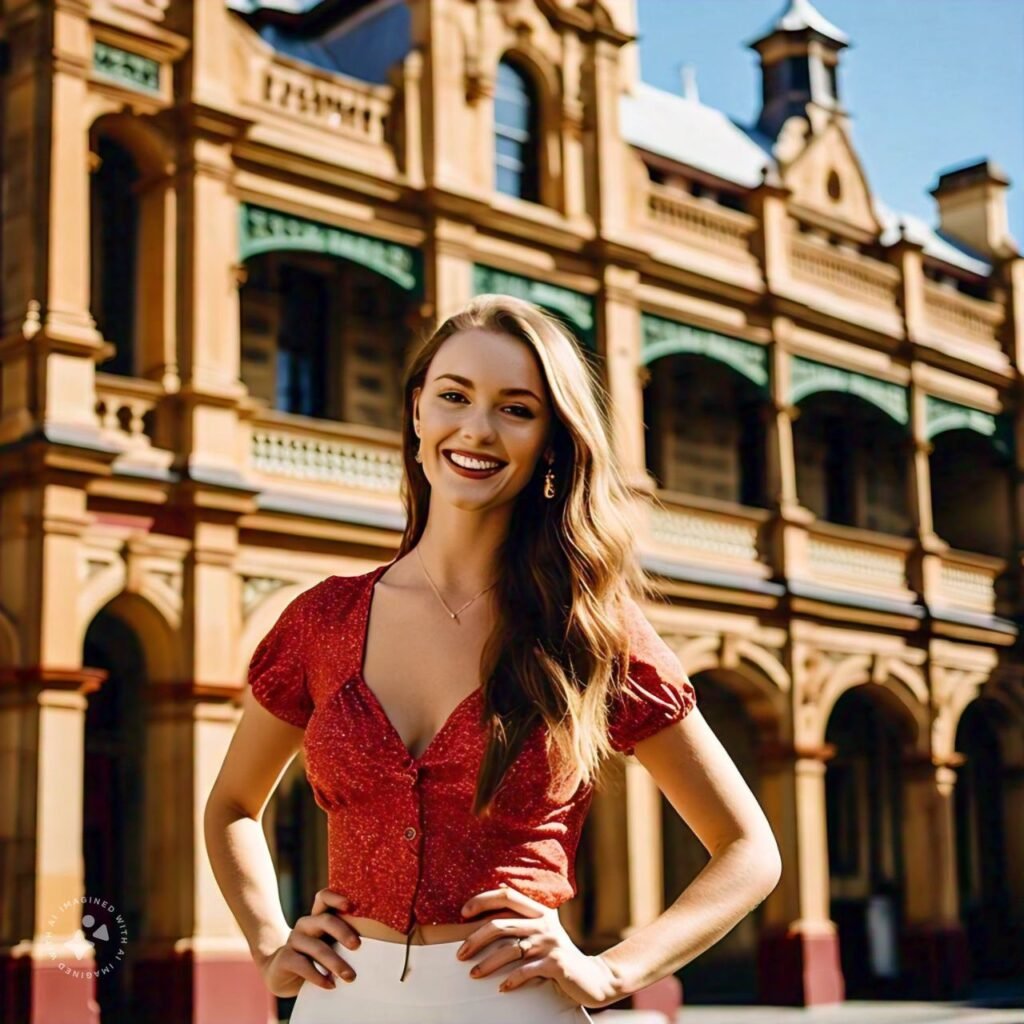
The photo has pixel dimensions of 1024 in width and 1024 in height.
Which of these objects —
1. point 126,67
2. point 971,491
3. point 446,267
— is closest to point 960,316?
point 971,491

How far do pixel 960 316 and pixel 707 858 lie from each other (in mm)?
8747

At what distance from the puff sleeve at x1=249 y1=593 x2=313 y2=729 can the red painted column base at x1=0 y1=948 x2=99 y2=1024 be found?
12119 millimetres

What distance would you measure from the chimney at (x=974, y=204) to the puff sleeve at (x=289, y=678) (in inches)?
1102

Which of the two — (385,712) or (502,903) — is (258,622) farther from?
(502,903)

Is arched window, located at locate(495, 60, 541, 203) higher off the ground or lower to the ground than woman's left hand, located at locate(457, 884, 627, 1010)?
higher

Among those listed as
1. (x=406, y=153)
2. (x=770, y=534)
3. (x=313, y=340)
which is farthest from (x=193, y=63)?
(x=770, y=534)

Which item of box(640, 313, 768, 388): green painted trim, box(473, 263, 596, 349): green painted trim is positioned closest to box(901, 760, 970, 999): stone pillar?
box(640, 313, 768, 388): green painted trim

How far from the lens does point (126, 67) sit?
52.7 feet

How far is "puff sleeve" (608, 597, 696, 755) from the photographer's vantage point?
7.97 feet

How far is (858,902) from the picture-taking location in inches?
983

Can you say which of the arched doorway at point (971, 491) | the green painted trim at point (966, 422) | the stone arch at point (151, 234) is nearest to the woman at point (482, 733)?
the stone arch at point (151, 234)

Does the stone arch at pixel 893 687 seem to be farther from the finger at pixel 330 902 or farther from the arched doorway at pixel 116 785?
the finger at pixel 330 902

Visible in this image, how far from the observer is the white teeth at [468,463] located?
2.48 meters

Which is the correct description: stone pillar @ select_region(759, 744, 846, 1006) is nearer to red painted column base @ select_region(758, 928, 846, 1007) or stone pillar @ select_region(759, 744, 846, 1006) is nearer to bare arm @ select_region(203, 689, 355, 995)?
red painted column base @ select_region(758, 928, 846, 1007)
